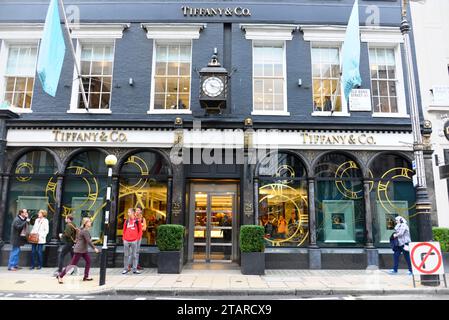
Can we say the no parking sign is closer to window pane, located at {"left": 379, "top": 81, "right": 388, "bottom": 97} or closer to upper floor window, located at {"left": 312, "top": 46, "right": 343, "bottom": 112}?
upper floor window, located at {"left": 312, "top": 46, "right": 343, "bottom": 112}

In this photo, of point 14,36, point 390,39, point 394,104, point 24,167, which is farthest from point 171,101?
point 390,39

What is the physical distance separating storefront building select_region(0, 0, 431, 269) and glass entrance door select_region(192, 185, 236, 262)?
0.04 m

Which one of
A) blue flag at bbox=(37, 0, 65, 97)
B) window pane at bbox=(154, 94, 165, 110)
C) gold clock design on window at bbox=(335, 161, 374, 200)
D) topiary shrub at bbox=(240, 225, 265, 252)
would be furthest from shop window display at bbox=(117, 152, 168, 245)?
gold clock design on window at bbox=(335, 161, 374, 200)

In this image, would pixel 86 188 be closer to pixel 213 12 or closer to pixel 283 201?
pixel 283 201

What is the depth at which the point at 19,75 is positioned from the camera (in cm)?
1284

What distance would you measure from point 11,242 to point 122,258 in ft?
12.6

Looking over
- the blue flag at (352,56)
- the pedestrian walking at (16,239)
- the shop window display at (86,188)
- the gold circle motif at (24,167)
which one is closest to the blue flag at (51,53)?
the shop window display at (86,188)

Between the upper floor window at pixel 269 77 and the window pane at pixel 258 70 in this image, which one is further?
the window pane at pixel 258 70

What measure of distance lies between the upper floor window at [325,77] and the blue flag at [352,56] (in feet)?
5.68

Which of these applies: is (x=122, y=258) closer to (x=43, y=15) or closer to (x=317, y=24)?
(x=43, y=15)

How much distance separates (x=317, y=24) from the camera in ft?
41.9

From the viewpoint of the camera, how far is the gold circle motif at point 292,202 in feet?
38.0

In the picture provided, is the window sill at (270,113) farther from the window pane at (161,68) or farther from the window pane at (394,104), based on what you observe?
the window pane at (394,104)

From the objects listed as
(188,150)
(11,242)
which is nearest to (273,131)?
(188,150)
